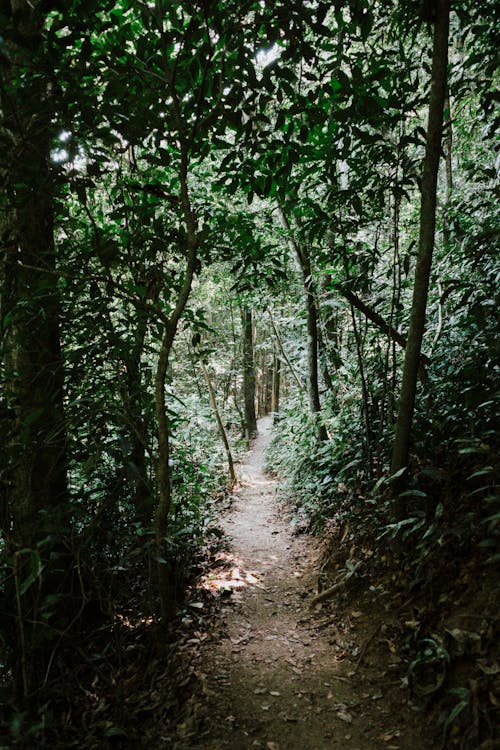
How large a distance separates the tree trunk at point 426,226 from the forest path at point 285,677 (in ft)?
4.83

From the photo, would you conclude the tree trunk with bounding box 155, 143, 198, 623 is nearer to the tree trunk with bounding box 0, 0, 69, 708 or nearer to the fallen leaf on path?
the tree trunk with bounding box 0, 0, 69, 708

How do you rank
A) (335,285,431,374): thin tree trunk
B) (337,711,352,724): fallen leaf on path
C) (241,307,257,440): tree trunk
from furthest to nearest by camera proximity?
(241,307,257,440): tree trunk
(335,285,431,374): thin tree trunk
(337,711,352,724): fallen leaf on path

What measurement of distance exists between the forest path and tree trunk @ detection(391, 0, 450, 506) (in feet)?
4.83

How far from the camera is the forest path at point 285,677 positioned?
304 centimetres

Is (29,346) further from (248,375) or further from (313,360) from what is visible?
(248,375)

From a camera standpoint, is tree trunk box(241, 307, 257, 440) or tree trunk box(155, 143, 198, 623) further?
tree trunk box(241, 307, 257, 440)

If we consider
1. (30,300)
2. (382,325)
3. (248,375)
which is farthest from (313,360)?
(248,375)

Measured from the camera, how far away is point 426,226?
373cm

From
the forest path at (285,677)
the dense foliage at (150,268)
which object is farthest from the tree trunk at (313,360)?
the forest path at (285,677)

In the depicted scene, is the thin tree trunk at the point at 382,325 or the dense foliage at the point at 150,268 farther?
the thin tree trunk at the point at 382,325

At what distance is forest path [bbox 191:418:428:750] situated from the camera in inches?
120

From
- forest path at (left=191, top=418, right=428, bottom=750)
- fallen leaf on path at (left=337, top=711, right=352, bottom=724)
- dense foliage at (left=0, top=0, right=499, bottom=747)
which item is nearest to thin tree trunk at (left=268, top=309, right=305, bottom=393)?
dense foliage at (left=0, top=0, right=499, bottom=747)

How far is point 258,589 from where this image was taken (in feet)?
17.3

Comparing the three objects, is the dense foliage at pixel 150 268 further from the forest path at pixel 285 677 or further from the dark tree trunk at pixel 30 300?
the forest path at pixel 285 677
